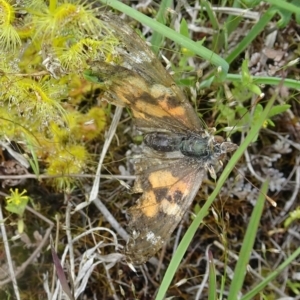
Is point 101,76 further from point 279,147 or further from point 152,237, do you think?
point 279,147

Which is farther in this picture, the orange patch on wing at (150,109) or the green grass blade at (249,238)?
the orange patch on wing at (150,109)

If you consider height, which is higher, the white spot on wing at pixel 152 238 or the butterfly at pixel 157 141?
the butterfly at pixel 157 141

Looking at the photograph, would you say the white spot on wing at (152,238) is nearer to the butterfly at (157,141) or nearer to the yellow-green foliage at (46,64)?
the butterfly at (157,141)

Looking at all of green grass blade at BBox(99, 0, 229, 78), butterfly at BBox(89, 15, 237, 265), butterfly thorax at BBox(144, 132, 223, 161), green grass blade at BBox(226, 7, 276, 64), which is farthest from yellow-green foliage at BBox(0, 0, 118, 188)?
green grass blade at BBox(226, 7, 276, 64)

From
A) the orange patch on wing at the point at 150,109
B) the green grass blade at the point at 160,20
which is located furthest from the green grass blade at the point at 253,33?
the orange patch on wing at the point at 150,109

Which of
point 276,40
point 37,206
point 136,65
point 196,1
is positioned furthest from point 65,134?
point 276,40

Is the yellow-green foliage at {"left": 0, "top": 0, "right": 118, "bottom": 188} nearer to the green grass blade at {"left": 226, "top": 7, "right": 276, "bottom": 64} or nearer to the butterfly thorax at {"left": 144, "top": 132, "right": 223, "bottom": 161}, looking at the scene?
the butterfly thorax at {"left": 144, "top": 132, "right": 223, "bottom": 161}

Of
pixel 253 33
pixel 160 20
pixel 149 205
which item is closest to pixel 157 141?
pixel 149 205
